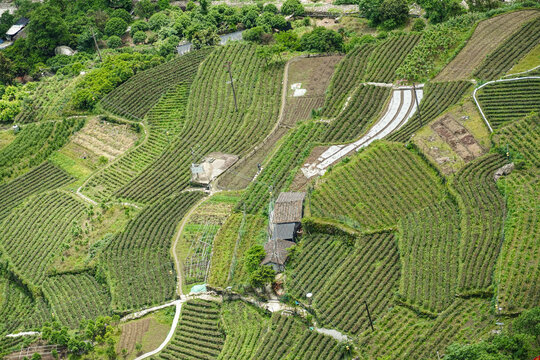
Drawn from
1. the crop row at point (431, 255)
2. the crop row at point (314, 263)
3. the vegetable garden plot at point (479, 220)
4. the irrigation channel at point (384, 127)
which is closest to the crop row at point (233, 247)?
the crop row at point (314, 263)

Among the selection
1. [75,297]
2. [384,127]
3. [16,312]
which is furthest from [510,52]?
[16,312]

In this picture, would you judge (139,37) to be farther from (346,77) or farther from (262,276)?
(262,276)

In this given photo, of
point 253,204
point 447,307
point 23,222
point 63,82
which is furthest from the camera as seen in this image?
point 63,82

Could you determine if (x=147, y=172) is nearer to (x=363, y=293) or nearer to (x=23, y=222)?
(x=23, y=222)

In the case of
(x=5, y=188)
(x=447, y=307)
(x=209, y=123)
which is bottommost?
(x=5, y=188)

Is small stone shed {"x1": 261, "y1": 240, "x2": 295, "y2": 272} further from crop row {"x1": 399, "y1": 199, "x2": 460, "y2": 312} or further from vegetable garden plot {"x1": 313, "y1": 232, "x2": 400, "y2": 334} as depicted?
crop row {"x1": 399, "y1": 199, "x2": 460, "y2": 312}

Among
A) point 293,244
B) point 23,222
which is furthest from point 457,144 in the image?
point 23,222
